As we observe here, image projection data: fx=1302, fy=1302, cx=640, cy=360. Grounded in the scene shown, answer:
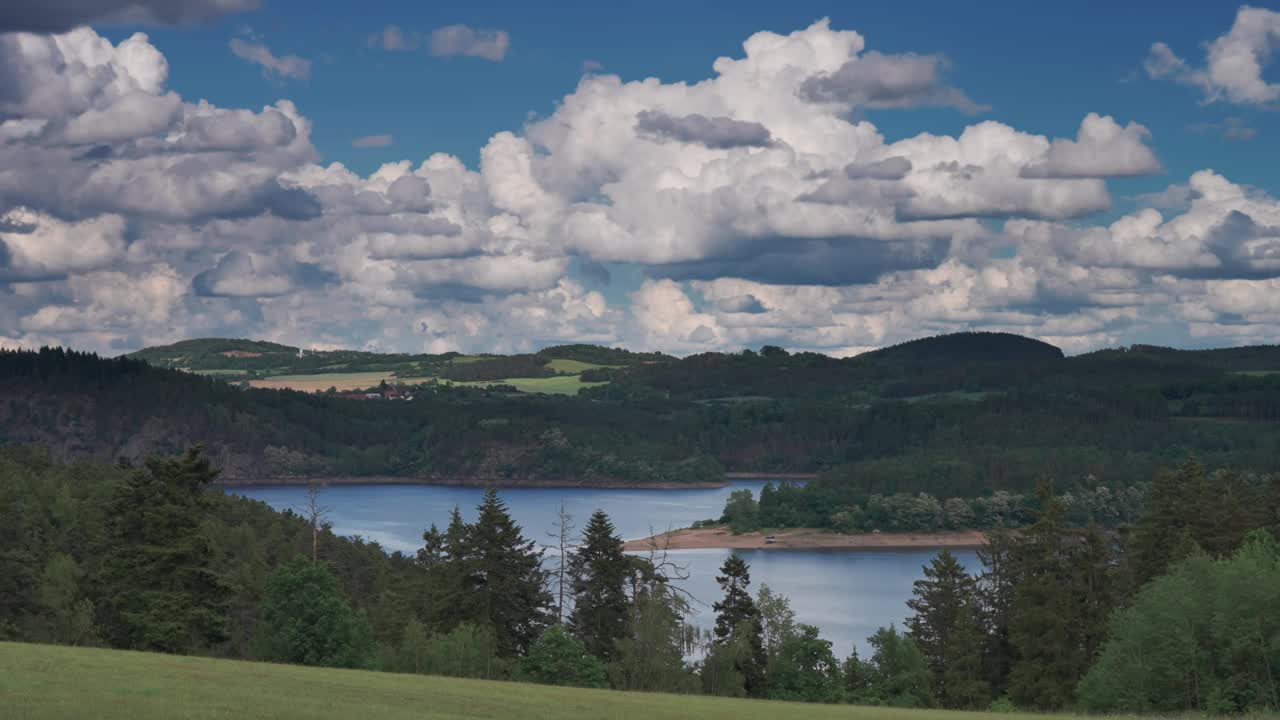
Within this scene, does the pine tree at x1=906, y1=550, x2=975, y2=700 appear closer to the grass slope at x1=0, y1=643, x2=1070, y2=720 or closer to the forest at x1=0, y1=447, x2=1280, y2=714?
the forest at x1=0, y1=447, x2=1280, y2=714

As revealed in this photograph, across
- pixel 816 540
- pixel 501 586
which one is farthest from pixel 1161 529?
pixel 816 540

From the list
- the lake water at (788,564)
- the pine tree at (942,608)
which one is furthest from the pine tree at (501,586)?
the lake water at (788,564)

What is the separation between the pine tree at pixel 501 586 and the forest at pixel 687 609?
0.28 feet

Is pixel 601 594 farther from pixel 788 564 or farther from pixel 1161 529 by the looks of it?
pixel 788 564

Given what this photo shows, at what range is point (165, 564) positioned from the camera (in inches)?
1585

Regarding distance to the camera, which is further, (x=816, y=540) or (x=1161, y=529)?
(x=816, y=540)

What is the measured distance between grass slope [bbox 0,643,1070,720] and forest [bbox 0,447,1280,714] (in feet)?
32.9

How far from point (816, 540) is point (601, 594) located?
372ft

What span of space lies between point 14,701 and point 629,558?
3718 cm

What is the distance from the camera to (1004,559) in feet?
185

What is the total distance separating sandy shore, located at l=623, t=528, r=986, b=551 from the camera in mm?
154125

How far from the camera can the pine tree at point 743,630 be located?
1982 inches

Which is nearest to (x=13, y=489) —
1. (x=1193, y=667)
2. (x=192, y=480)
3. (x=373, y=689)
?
(x=192, y=480)

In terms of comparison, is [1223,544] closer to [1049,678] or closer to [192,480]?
[1049,678]
